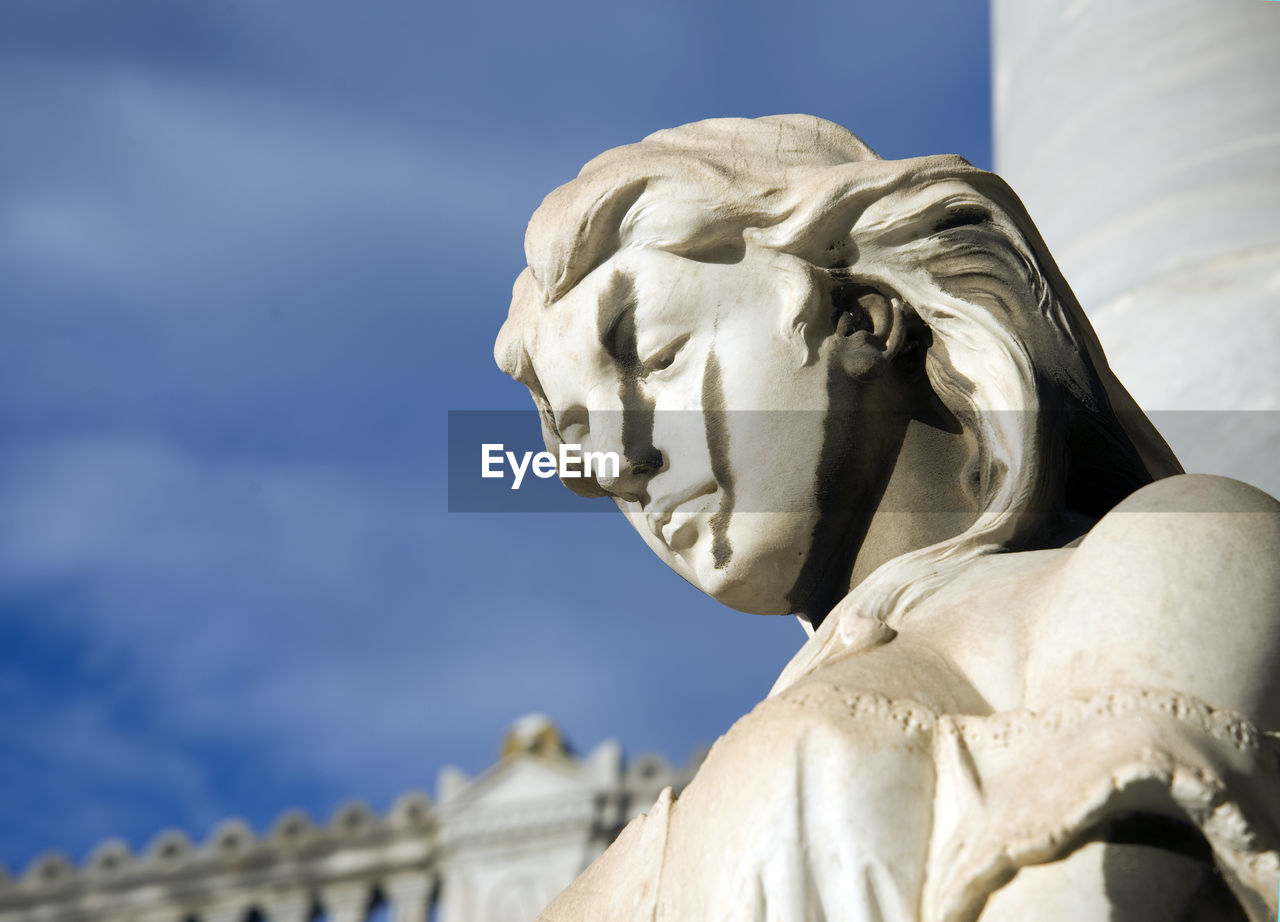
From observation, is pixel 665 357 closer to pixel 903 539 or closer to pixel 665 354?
pixel 665 354

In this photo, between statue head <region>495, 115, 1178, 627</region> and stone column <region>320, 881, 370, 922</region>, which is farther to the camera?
stone column <region>320, 881, 370, 922</region>

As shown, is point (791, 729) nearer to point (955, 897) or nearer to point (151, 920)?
point (955, 897)

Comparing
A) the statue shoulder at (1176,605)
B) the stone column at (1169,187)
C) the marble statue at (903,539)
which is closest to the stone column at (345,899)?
the stone column at (1169,187)

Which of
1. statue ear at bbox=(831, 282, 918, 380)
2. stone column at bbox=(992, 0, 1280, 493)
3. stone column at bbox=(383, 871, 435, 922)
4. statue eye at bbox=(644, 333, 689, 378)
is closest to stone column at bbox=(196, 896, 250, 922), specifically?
stone column at bbox=(383, 871, 435, 922)

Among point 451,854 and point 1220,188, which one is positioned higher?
point 1220,188

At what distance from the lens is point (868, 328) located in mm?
2965

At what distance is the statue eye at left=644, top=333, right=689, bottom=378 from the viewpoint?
2.92 meters

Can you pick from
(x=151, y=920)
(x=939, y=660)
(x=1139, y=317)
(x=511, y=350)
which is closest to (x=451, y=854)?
(x=151, y=920)

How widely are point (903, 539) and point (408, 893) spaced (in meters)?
11.7

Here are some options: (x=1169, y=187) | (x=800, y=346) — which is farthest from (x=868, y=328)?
(x=1169, y=187)

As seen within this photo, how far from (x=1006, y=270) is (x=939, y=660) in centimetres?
85

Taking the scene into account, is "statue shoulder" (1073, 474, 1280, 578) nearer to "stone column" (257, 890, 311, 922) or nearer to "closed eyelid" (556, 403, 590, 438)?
"closed eyelid" (556, 403, 590, 438)

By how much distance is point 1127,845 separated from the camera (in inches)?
75.8

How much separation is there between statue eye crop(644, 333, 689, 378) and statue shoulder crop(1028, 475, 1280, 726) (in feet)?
2.87
